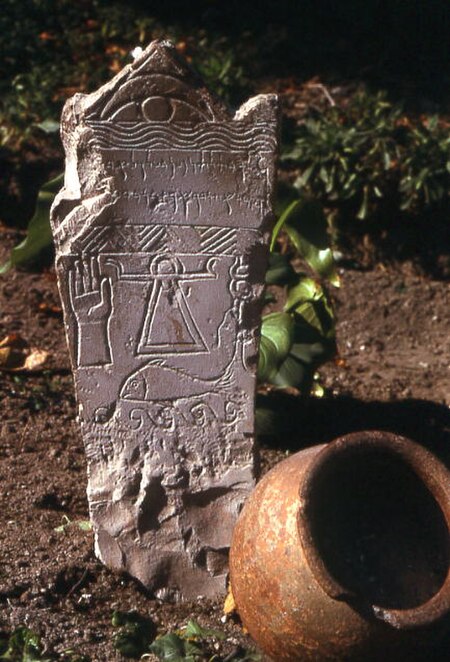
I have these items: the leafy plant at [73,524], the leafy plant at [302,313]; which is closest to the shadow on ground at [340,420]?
the leafy plant at [302,313]

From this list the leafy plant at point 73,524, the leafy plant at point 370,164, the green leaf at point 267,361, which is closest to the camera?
the leafy plant at point 73,524

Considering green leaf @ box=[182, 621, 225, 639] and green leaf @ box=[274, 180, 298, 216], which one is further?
green leaf @ box=[274, 180, 298, 216]

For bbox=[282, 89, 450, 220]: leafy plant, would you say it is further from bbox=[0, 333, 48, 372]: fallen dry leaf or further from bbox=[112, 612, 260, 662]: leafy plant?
bbox=[112, 612, 260, 662]: leafy plant

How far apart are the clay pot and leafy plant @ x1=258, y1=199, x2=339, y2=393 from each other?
92cm

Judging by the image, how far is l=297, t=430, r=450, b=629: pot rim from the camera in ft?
9.34

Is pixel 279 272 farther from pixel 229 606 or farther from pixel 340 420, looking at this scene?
pixel 229 606

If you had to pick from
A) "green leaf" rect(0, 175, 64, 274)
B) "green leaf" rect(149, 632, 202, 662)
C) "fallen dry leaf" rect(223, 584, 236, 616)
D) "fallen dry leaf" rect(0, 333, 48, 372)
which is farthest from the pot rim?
"fallen dry leaf" rect(0, 333, 48, 372)

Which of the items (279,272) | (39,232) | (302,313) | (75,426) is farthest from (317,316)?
(39,232)

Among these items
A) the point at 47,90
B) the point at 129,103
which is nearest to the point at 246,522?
the point at 129,103

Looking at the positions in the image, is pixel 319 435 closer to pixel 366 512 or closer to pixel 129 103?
pixel 366 512

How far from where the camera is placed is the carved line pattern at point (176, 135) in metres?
3.17

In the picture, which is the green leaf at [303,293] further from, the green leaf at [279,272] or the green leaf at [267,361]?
the green leaf at [267,361]

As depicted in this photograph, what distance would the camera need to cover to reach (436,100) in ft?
22.8

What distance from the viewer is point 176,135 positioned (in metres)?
3.19
